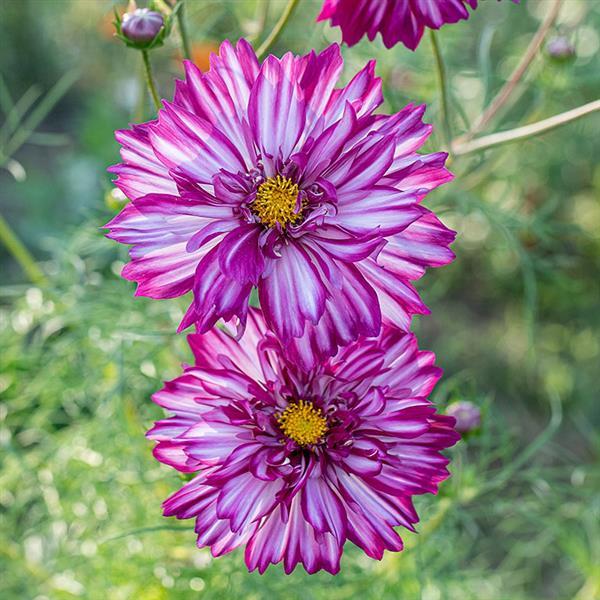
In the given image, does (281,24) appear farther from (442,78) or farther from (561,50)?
(561,50)

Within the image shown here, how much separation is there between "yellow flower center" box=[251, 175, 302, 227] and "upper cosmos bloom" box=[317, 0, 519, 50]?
0.58 ft

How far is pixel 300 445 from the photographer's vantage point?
1.90 feet

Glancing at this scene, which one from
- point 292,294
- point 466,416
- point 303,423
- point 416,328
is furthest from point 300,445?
point 416,328

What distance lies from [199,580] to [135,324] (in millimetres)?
280

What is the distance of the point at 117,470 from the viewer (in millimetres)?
962


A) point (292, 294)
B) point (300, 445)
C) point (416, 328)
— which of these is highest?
point (292, 294)

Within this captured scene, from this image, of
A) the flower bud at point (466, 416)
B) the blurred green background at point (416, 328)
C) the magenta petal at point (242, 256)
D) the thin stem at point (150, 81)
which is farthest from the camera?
the blurred green background at point (416, 328)

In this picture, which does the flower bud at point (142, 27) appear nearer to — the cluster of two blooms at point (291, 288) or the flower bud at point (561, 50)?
the cluster of two blooms at point (291, 288)

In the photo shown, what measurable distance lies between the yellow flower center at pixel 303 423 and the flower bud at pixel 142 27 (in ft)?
0.97

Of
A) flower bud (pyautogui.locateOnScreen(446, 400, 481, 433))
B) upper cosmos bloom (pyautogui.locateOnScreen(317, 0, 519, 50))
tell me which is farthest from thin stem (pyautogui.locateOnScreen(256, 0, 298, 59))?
flower bud (pyautogui.locateOnScreen(446, 400, 481, 433))

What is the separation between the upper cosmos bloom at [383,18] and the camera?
64cm

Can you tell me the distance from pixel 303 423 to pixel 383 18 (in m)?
0.32

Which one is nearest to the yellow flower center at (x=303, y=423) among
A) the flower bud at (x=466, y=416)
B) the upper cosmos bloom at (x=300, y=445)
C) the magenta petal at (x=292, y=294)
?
the upper cosmos bloom at (x=300, y=445)

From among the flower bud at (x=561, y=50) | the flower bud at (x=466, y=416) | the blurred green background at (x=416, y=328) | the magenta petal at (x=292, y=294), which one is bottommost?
the blurred green background at (x=416, y=328)
